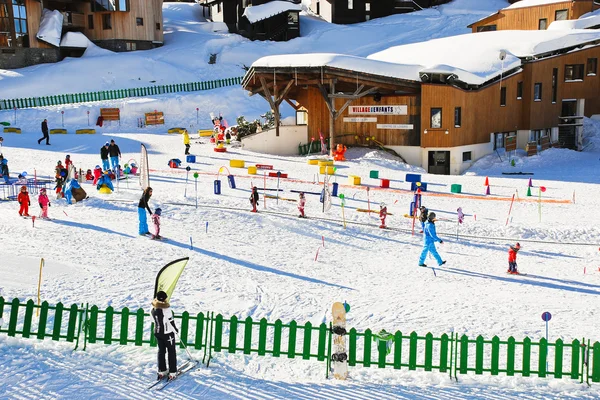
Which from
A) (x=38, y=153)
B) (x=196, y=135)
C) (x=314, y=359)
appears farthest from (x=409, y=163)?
(x=314, y=359)

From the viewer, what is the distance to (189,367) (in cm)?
993

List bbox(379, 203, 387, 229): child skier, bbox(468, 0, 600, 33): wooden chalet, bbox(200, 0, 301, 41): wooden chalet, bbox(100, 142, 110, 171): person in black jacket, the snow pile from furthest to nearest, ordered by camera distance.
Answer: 1. bbox(200, 0, 301, 41): wooden chalet
2. the snow pile
3. bbox(468, 0, 600, 33): wooden chalet
4. bbox(100, 142, 110, 171): person in black jacket
5. bbox(379, 203, 387, 229): child skier

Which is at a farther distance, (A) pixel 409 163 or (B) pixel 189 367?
(A) pixel 409 163

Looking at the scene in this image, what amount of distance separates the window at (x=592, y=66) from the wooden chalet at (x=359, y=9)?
92.4 ft

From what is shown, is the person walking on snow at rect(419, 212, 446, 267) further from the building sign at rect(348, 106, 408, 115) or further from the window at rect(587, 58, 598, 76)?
the window at rect(587, 58, 598, 76)

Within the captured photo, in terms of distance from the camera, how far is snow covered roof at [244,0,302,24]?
57750 millimetres

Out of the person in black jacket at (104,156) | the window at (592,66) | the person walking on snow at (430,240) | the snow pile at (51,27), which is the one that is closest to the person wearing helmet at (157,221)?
the person walking on snow at (430,240)

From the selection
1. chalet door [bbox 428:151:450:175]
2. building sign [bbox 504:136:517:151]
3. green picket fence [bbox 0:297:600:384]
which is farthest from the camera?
building sign [bbox 504:136:517:151]

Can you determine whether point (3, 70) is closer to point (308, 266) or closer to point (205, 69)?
point (205, 69)

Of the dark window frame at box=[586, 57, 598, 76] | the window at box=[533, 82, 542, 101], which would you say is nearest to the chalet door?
the window at box=[533, 82, 542, 101]

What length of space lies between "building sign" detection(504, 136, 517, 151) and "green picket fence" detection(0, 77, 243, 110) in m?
22.6

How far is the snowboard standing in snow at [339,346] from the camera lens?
945 centimetres

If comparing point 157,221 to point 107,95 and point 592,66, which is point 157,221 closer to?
point 107,95

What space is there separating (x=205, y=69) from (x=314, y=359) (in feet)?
145
